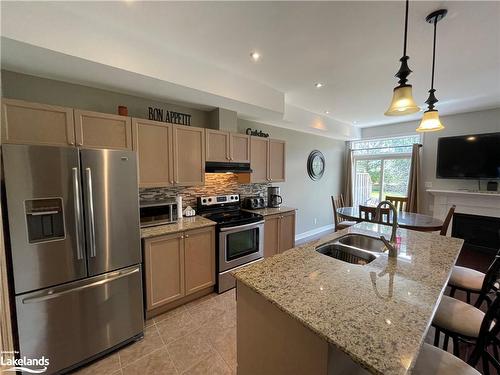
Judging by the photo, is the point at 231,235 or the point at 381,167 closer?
the point at 231,235

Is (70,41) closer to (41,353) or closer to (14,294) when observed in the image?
(14,294)

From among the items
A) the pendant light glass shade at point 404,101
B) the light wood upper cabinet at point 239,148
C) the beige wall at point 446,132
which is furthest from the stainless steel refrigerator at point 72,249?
the beige wall at point 446,132

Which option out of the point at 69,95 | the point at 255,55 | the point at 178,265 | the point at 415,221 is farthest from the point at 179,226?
the point at 415,221

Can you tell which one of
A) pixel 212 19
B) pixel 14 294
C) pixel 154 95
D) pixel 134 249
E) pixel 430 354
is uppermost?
pixel 212 19

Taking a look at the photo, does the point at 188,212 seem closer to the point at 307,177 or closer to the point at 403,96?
the point at 403,96

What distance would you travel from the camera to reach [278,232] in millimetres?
3404

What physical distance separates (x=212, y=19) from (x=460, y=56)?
262 cm

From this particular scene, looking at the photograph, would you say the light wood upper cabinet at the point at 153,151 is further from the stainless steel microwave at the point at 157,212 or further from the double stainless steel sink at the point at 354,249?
the double stainless steel sink at the point at 354,249

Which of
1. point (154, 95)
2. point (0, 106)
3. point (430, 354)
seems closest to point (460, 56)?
point (430, 354)

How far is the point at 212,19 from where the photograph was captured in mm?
1729

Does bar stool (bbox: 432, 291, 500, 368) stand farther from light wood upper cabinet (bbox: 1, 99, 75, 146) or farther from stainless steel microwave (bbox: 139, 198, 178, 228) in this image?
light wood upper cabinet (bbox: 1, 99, 75, 146)

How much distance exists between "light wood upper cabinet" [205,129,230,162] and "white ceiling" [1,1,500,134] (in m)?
0.54

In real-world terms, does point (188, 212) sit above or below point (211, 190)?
below

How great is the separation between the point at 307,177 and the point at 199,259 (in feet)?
11.2
